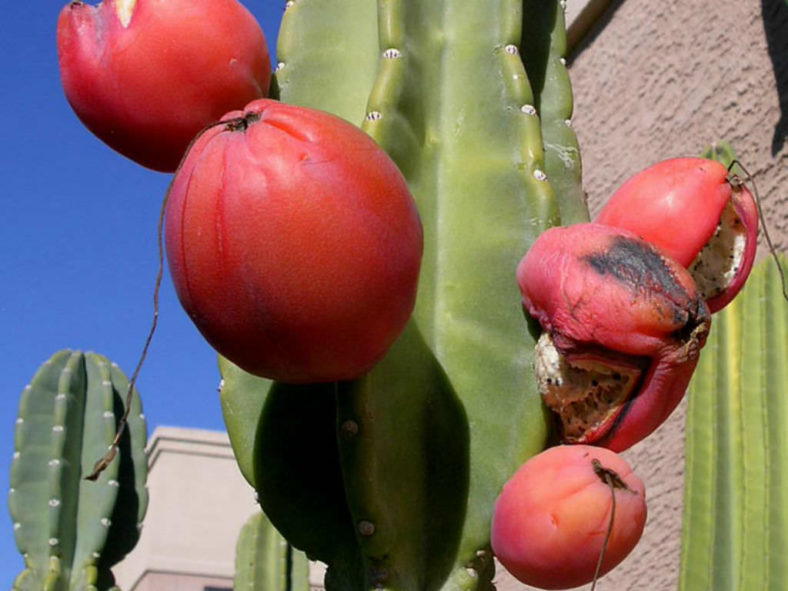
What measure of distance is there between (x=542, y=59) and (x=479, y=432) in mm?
588

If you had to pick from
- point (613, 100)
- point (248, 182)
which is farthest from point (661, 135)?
point (248, 182)

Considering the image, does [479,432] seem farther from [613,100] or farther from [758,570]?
[613,100]

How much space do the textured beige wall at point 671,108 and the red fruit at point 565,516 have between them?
1914 mm

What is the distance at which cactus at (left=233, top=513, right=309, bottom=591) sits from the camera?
267 cm

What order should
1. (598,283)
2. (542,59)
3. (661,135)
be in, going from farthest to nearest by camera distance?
(661,135) → (542,59) → (598,283)

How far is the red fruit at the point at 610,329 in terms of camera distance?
100cm

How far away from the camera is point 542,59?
4.84 feet

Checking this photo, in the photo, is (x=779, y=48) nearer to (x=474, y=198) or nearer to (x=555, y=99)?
(x=555, y=99)

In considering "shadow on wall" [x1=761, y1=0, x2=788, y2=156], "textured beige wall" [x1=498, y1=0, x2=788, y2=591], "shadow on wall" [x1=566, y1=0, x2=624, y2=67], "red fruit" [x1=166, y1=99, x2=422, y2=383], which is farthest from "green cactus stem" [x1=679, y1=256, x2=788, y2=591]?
"shadow on wall" [x1=566, y1=0, x2=624, y2=67]

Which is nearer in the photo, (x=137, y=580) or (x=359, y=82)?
(x=359, y=82)

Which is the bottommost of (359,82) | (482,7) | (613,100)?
(359,82)

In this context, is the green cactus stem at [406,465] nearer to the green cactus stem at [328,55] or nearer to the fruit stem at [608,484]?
the fruit stem at [608,484]

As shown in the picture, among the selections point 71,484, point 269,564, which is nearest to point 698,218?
point 269,564

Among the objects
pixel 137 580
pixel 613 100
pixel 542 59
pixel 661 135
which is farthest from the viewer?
pixel 137 580
